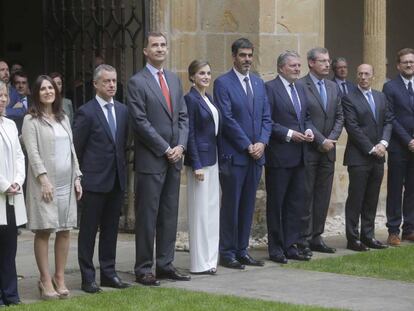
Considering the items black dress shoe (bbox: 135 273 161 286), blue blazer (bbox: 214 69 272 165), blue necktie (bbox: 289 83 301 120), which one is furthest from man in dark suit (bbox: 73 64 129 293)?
blue necktie (bbox: 289 83 301 120)

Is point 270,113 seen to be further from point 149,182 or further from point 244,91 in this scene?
point 149,182

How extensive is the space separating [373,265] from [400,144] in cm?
213

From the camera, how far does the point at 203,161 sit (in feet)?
35.2

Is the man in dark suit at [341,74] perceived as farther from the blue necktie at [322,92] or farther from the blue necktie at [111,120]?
the blue necktie at [111,120]

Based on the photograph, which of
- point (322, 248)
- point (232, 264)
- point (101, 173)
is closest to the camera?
point (101, 173)

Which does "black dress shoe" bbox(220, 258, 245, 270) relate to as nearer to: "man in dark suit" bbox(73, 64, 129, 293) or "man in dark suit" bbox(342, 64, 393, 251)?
"man in dark suit" bbox(73, 64, 129, 293)

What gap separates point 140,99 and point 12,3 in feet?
27.6

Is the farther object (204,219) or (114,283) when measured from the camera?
(204,219)

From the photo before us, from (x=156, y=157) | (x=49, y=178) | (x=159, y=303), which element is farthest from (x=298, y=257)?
(x=49, y=178)

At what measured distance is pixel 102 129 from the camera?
9.87 meters

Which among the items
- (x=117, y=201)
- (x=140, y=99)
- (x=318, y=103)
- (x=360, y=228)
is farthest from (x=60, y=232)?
(x=360, y=228)

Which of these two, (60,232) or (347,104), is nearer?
(60,232)

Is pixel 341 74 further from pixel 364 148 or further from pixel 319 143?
pixel 319 143

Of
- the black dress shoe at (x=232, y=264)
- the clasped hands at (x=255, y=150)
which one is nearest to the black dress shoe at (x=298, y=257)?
the black dress shoe at (x=232, y=264)
